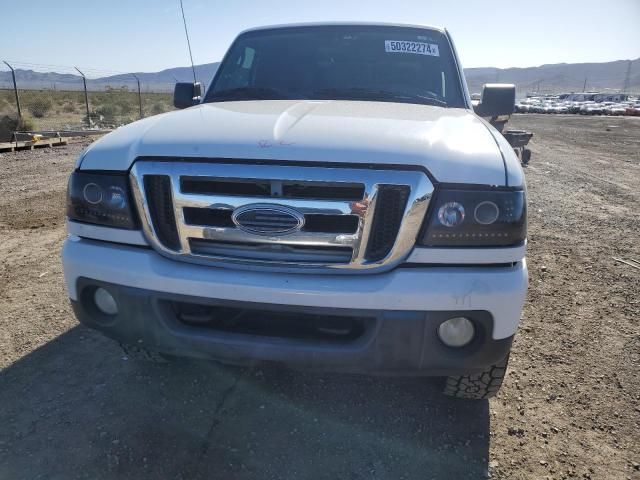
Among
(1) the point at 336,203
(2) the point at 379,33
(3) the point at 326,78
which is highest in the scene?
(2) the point at 379,33

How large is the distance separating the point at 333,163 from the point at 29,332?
8.32 feet

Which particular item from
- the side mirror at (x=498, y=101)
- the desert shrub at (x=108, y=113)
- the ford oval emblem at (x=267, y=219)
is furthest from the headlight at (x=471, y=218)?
the desert shrub at (x=108, y=113)

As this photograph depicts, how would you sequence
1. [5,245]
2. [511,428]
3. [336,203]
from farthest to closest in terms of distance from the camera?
[5,245]
[511,428]
[336,203]

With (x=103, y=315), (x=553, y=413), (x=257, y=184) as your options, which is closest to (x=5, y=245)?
(x=103, y=315)

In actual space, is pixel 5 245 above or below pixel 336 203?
below

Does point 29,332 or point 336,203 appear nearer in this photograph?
point 336,203

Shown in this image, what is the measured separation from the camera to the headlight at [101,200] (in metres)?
2.13

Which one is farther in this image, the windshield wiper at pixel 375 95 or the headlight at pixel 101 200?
the windshield wiper at pixel 375 95

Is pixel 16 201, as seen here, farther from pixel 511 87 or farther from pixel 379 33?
pixel 511 87

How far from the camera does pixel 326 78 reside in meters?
3.35

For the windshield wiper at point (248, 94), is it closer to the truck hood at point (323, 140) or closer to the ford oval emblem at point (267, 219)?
the truck hood at point (323, 140)

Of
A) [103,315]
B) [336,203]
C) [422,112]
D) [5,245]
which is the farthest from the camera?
[5,245]

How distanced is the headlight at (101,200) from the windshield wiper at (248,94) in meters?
1.37

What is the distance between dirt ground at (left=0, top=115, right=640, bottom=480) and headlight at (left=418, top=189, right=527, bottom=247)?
1038 mm
